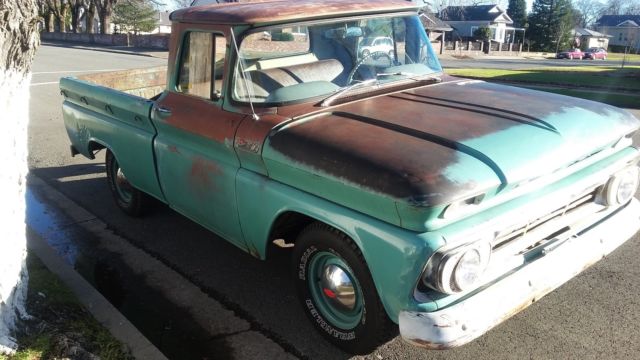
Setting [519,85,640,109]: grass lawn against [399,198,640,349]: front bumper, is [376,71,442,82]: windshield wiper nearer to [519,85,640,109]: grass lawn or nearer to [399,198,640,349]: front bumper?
[399,198,640,349]: front bumper

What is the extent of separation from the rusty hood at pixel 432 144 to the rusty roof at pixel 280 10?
2.40 ft

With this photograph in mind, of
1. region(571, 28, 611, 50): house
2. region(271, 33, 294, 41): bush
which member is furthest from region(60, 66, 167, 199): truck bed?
region(571, 28, 611, 50): house

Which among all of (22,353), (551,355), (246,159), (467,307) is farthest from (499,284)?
(22,353)

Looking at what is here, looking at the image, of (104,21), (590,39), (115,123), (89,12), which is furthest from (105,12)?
(590,39)

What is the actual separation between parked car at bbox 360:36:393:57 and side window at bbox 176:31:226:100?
3.39 ft

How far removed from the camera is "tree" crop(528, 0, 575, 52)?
67.9 metres

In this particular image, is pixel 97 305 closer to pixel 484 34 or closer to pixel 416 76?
pixel 416 76

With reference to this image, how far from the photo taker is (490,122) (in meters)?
3.01

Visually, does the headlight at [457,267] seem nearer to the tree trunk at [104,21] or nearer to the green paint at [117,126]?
the green paint at [117,126]

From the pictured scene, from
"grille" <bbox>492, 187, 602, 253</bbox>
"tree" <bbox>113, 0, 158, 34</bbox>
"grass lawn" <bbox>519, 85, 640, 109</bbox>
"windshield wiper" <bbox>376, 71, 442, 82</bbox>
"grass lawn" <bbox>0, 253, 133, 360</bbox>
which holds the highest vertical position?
"tree" <bbox>113, 0, 158, 34</bbox>

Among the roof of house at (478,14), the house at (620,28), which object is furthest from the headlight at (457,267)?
the house at (620,28)

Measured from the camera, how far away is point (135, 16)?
185 ft

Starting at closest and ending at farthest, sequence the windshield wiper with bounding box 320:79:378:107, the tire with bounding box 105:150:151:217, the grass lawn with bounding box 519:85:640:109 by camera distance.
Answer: the windshield wiper with bounding box 320:79:378:107 < the tire with bounding box 105:150:151:217 < the grass lawn with bounding box 519:85:640:109

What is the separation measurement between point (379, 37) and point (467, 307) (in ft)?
7.53
